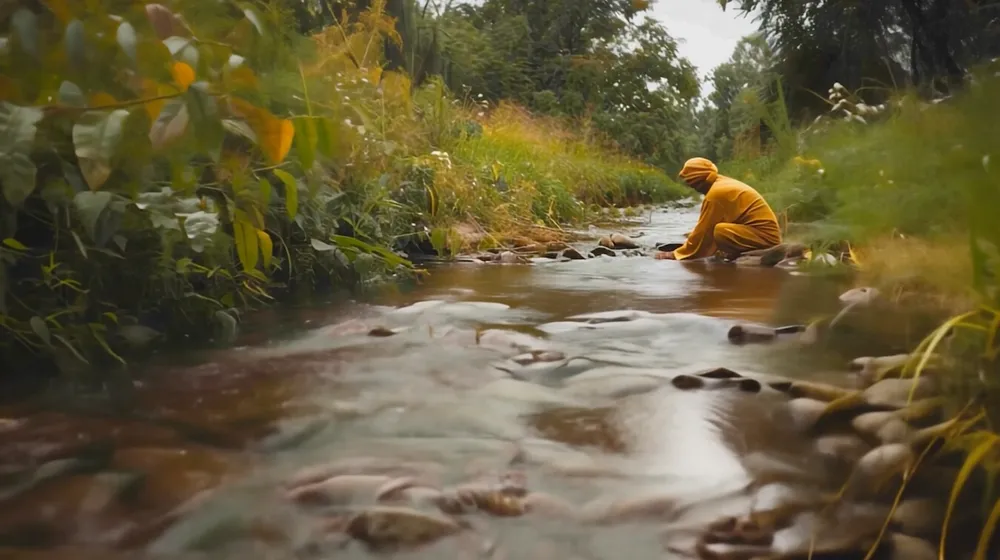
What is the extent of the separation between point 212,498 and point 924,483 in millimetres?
950

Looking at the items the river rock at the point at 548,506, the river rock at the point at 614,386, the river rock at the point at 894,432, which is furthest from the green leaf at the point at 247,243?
the river rock at the point at 894,432

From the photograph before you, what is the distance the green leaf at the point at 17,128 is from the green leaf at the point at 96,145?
0.28ft

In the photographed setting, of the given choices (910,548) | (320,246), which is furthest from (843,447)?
(320,246)

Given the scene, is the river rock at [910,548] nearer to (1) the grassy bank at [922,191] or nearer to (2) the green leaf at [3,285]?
(1) the grassy bank at [922,191]

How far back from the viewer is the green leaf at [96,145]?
3.70 ft

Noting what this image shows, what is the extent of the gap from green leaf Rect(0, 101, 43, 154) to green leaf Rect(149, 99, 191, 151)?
0.25 meters

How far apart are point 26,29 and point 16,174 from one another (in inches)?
8.8

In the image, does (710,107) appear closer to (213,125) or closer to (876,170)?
(876,170)

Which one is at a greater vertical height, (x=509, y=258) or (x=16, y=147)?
(x=16, y=147)

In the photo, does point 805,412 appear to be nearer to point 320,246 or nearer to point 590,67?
point 320,246

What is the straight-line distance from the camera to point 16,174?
3.94ft

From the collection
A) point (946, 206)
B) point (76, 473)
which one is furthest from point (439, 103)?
point (76, 473)

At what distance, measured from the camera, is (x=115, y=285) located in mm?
1755

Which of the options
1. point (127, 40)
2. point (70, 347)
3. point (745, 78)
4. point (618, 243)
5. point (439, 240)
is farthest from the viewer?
point (745, 78)
